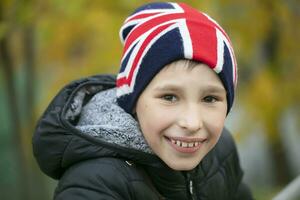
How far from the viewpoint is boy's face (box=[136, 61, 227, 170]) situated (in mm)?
1810

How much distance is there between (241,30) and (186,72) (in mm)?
4014

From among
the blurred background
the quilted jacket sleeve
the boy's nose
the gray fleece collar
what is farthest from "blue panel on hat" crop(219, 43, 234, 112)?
the blurred background

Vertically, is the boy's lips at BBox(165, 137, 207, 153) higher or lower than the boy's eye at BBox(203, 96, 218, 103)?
lower

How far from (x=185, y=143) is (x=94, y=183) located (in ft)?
1.01

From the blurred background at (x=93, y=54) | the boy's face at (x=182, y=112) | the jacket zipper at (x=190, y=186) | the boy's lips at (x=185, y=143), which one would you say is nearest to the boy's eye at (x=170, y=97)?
the boy's face at (x=182, y=112)

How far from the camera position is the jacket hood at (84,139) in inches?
76.8

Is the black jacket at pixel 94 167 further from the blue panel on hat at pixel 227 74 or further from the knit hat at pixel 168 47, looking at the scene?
the blue panel on hat at pixel 227 74

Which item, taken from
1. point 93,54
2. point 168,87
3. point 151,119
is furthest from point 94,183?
point 93,54

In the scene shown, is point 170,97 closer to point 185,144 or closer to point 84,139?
point 185,144

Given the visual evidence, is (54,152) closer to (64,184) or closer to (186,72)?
(64,184)

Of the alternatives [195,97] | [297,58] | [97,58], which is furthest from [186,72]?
[297,58]

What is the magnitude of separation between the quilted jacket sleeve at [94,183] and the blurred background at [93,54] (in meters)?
2.20

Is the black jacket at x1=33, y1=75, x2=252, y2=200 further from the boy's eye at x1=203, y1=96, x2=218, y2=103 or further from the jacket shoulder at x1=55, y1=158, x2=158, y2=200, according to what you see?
the boy's eye at x1=203, y1=96, x2=218, y2=103

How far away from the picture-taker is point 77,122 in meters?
2.13
